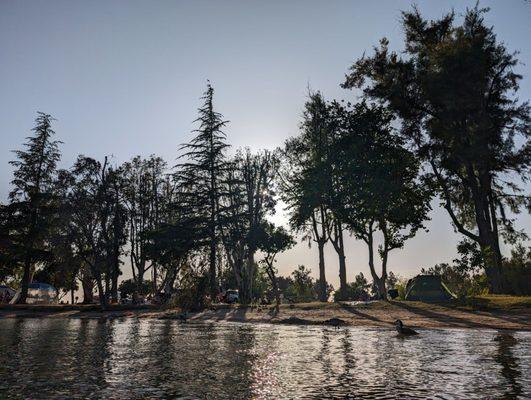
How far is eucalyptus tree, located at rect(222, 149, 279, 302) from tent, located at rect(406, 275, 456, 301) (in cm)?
1544

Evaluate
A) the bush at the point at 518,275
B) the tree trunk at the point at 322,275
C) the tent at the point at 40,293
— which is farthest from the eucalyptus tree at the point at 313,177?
the tent at the point at 40,293

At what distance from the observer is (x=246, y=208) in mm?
44875

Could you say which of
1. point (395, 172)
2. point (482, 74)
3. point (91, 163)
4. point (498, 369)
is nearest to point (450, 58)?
point (482, 74)

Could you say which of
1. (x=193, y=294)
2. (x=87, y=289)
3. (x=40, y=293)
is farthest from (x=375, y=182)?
(x=40, y=293)

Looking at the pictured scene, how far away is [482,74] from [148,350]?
91.0ft

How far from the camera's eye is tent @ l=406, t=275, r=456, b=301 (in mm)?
26453

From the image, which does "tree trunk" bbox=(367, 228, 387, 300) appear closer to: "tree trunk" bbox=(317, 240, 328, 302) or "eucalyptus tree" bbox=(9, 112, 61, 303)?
"tree trunk" bbox=(317, 240, 328, 302)

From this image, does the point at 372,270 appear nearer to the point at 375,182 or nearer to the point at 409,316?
the point at 375,182

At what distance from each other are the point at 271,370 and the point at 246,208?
125 feet

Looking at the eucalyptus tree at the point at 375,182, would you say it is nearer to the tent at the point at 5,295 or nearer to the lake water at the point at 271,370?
the lake water at the point at 271,370

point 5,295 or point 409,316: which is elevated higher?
point 5,295

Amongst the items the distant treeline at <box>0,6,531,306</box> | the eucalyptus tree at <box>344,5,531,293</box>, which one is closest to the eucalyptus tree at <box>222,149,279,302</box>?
the distant treeline at <box>0,6,531,306</box>

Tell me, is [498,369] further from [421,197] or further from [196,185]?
[196,185]

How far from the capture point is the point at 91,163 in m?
39.6
